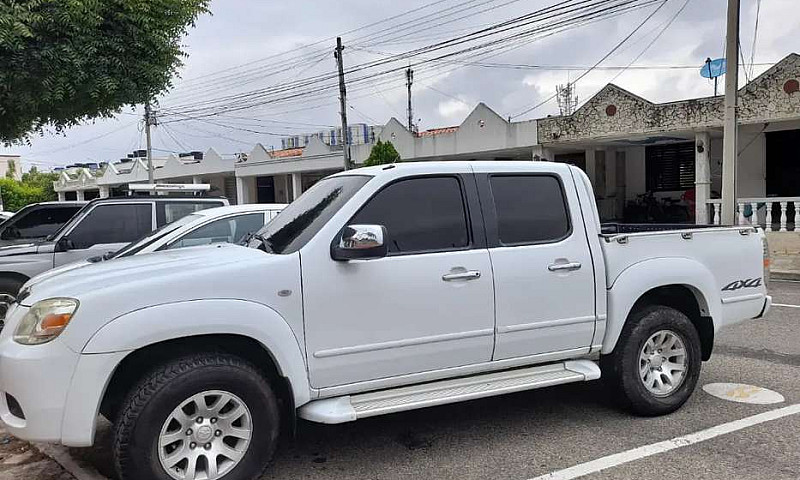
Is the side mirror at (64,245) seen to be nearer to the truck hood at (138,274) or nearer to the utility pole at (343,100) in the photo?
the truck hood at (138,274)

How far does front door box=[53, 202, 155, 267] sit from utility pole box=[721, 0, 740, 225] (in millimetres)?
10965

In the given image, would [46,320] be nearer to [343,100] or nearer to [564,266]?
[564,266]

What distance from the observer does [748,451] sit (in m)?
4.09

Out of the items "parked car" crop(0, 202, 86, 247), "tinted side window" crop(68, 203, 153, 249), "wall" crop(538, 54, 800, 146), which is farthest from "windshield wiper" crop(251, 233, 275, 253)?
"wall" crop(538, 54, 800, 146)

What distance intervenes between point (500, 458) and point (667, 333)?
5.61ft

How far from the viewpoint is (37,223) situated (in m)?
10.2

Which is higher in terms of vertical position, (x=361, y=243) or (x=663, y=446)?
(x=361, y=243)

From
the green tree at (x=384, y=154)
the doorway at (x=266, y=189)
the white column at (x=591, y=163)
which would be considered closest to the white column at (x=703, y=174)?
the white column at (x=591, y=163)

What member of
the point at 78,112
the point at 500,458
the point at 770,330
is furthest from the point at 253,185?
the point at 500,458

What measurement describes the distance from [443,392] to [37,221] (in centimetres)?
875

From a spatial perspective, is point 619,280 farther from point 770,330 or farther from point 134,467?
point 770,330

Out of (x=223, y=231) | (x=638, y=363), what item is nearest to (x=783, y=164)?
(x=638, y=363)

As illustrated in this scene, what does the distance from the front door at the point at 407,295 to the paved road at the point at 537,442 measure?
60cm

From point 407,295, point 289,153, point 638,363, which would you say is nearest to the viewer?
point 407,295
